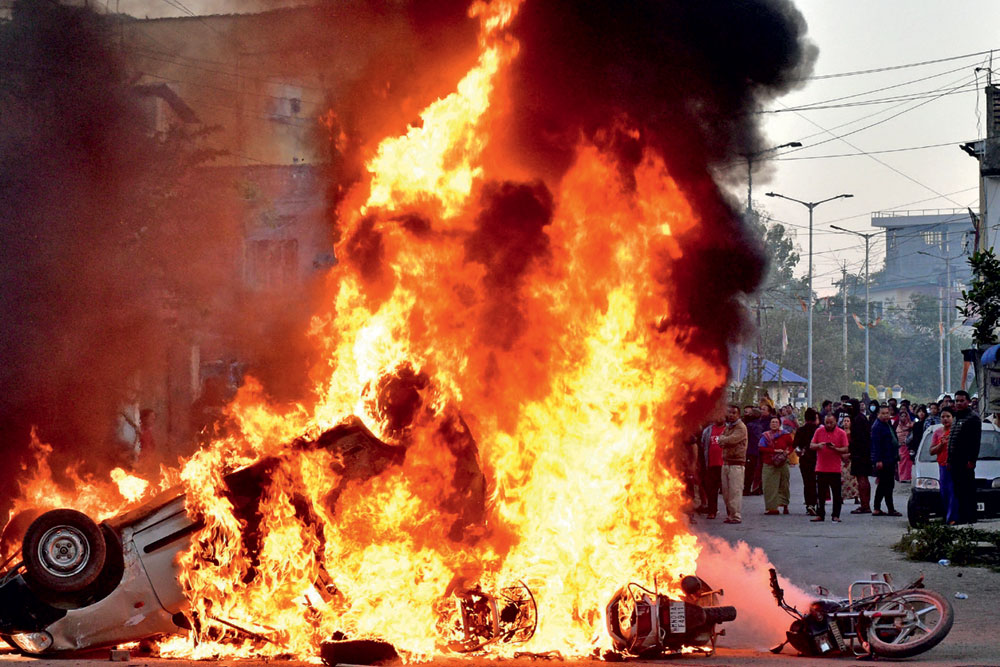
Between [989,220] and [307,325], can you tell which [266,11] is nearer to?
[307,325]

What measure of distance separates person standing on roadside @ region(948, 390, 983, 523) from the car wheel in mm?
11152

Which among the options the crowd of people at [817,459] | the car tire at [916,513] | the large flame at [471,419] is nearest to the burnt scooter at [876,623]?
the large flame at [471,419]

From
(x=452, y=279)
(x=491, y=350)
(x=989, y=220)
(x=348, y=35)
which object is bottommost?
(x=491, y=350)

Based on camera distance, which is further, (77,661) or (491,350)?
(491,350)

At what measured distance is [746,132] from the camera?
10578 millimetres

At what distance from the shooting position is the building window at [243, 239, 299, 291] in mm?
24203

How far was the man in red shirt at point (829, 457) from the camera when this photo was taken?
18.0m

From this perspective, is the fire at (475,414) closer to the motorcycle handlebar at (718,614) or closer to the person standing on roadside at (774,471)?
the motorcycle handlebar at (718,614)

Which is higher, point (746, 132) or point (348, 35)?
point (348, 35)

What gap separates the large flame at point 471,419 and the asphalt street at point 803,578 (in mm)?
591

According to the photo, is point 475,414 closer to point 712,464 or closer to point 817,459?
point 712,464

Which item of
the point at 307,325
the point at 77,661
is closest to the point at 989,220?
the point at 307,325

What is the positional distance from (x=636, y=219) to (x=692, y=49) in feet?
5.94

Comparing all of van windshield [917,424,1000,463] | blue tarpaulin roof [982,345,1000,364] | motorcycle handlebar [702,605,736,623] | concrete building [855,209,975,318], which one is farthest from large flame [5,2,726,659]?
concrete building [855,209,975,318]
